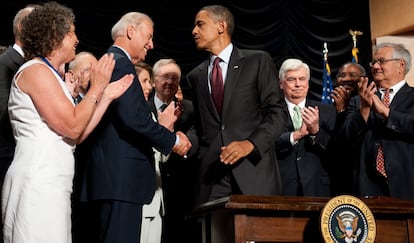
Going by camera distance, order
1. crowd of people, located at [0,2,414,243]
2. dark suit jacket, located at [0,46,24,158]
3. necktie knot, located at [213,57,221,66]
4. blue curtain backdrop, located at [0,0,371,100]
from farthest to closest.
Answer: blue curtain backdrop, located at [0,0,371,100], necktie knot, located at [213,57,221,66], dark suit jacket, located at [0,46,24,158], crowd of people, located at [0,2,414,243]

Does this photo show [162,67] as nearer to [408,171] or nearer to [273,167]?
[273,167]

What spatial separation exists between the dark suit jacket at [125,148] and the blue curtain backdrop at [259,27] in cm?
266

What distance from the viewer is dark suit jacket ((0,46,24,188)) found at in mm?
2984

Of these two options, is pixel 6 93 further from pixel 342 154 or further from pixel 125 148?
pixel 342 154

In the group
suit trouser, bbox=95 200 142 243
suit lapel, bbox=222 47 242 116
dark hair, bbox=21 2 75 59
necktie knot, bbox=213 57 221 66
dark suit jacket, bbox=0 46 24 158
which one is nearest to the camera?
dark hair, bbox=21 2 75 59

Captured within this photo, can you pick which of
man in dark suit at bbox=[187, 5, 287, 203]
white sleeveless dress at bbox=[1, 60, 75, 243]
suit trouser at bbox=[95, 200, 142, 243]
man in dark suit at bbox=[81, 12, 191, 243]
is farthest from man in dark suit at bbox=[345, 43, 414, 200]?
white sleeveless dress at bbox=[1, 60, 75, 243]

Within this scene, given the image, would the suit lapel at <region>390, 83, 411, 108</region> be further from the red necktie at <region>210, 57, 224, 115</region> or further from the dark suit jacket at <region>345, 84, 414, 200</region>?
the red necktie at <region>210, 57, 224, 115</region>

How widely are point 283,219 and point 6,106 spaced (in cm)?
146

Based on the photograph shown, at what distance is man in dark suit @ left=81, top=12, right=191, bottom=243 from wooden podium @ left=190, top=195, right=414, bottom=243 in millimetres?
356

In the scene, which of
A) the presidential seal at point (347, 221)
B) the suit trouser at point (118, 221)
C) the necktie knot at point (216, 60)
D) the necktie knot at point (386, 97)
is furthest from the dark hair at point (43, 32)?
the necktie knot at point (386, 97)

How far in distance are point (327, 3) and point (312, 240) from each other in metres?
4.53

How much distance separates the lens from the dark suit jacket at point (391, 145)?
366cm

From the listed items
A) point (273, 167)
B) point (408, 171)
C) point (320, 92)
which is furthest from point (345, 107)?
point (320, 92)

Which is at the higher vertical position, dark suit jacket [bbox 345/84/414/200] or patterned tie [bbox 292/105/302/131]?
patterned tie [bbox 292/105/302/131]
